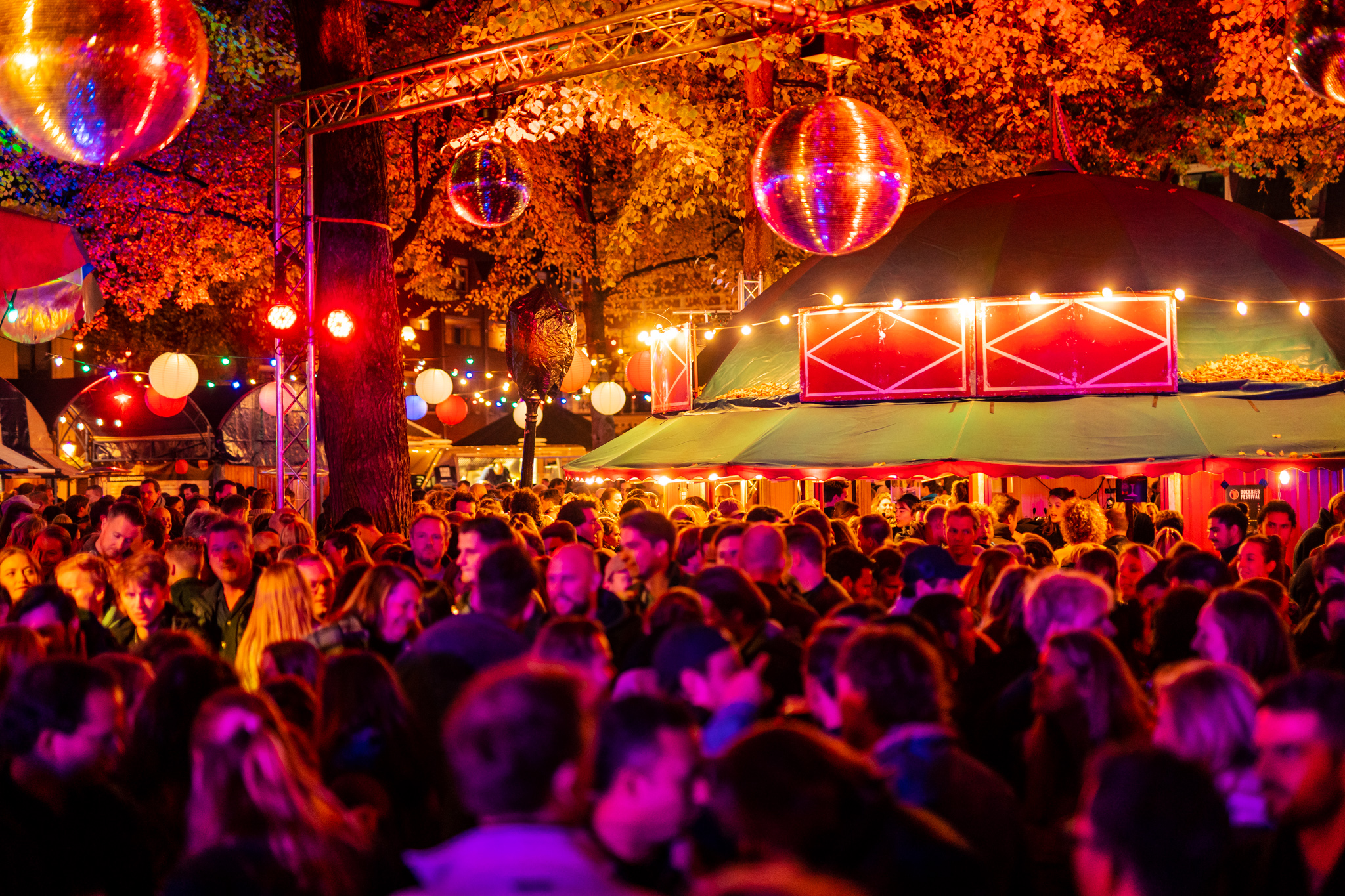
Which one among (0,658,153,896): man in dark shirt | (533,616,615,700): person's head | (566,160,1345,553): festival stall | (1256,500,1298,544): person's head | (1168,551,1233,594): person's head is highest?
(566,160,1345,553): festival stall

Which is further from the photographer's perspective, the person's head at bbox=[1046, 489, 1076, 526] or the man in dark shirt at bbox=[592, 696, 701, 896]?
the person's head at bbox=[1046, 489, 1076, 526]

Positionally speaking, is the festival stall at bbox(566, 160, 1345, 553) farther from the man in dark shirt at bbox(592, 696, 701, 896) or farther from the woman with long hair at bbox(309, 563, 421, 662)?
the man in dark shirt at bbox(592, 696, 701, 896)

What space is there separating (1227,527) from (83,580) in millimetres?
8032

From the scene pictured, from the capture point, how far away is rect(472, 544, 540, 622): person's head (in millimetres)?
5391

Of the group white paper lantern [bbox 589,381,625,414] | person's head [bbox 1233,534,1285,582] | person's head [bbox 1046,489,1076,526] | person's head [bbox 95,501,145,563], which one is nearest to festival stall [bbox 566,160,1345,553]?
person's head [bbox 1046,489,1076,526]

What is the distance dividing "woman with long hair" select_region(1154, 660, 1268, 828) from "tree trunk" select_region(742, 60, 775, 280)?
1567 centimetres

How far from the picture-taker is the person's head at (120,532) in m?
8.71

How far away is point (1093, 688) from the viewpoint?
3988mm

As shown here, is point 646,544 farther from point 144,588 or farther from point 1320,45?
point 1320,45

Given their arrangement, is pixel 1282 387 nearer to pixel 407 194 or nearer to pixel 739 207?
pixel 739 207

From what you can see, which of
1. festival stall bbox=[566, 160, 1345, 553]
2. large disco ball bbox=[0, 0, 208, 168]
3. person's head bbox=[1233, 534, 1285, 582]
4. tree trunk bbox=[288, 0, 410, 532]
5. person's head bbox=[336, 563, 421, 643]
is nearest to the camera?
person's head bbox=[336, 563, 421, 643]

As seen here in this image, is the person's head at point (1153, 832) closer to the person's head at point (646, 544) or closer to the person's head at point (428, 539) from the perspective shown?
the person's head at point (646, 544)

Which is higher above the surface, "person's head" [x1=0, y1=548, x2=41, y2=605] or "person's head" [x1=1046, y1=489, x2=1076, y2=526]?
"person's head" [x1=1046, y1=489, x2=1076, y2=526]

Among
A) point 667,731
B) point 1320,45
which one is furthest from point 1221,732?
point 1320,45
